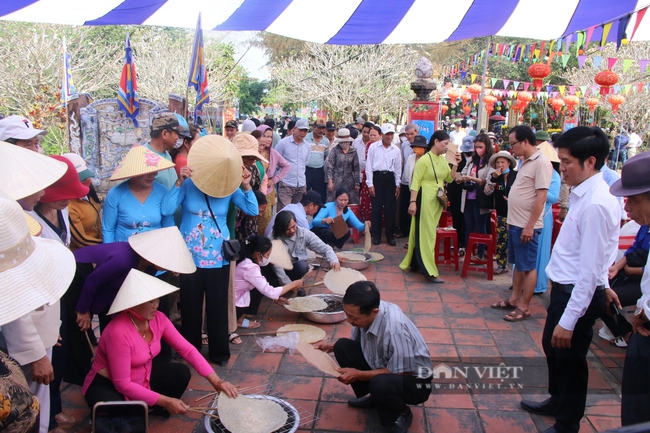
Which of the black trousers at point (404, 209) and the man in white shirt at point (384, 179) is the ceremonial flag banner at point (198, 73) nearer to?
the man in white shirt at point (384, 179)

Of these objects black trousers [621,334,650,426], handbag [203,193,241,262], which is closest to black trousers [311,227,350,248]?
handbag [203,193,241,262]

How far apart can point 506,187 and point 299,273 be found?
8.05ft

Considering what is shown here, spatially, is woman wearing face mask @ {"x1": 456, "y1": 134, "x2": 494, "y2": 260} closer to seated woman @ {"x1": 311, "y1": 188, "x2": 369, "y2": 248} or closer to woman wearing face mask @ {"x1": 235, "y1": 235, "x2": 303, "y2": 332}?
seated woman @ {"x1": 311, "y1": 188, "x2": 369, "y2": 248}

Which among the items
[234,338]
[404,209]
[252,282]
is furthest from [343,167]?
[234,338]

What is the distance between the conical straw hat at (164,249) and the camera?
267cm

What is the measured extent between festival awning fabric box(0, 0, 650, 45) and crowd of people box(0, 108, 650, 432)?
128 cm

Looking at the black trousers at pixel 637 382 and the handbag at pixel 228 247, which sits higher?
the black trousers at pixel 637 382

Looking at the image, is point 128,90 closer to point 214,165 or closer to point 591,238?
point 214,165

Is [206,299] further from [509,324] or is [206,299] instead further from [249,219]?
[509,324]

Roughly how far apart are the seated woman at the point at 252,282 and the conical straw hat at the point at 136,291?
1.49 metres

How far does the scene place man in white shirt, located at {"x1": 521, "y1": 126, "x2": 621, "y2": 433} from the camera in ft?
7.47

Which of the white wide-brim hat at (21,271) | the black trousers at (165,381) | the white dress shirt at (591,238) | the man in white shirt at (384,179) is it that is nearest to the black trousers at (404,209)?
the man in white shirt at (384,179)

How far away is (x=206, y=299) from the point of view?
3.38m

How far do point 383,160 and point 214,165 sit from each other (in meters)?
3.83
